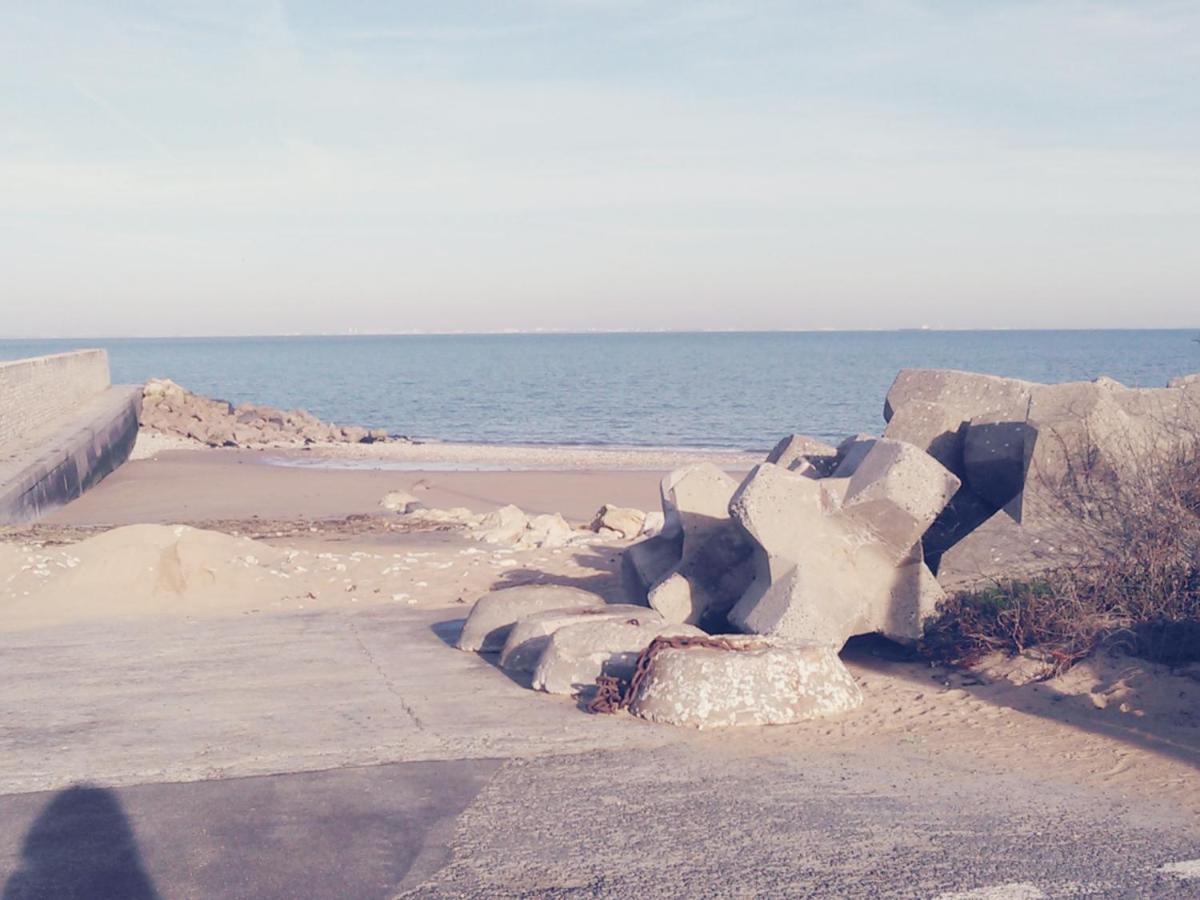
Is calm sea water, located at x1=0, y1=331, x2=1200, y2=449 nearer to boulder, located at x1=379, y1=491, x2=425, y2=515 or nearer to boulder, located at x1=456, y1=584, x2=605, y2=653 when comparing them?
boulder, located at x1=379, y1=491, x2=425, y2=515

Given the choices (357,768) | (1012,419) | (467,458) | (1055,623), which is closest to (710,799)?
(357,768)

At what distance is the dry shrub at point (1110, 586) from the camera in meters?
7.42

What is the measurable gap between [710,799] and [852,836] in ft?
2.50

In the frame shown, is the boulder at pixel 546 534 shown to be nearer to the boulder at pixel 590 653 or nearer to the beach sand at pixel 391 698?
the beach sand at pixel 391 698

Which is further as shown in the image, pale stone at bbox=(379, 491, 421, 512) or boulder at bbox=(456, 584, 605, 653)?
pale stone at bbox=(379, 491, 421, 512)

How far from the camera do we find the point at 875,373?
78562 millimetres

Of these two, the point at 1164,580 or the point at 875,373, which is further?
the point at 875,373

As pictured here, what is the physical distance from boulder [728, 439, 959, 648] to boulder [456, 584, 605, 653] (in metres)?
1.40

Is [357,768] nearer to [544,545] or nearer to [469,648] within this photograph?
[469,648]

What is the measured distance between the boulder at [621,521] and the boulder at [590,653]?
685 centimetres

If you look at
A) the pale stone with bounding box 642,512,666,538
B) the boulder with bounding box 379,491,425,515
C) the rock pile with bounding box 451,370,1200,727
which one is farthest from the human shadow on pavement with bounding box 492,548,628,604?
the boulder with bounding box 379,491,425,515

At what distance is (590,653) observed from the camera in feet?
25.2

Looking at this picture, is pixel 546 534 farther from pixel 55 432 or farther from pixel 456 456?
pixel 456 456

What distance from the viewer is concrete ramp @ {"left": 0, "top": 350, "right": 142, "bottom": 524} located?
17422mm
